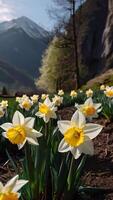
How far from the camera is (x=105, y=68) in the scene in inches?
1690

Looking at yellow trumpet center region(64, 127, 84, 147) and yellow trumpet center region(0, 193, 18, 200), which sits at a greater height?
yellow trumpet center region(64, 127, 84, 147)

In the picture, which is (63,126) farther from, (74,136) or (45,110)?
(45,110)

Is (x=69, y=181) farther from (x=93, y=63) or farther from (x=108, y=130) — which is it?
(x=93, y=63)

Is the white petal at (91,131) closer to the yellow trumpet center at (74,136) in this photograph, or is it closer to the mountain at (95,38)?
the yellow trumpet center at (74,136)

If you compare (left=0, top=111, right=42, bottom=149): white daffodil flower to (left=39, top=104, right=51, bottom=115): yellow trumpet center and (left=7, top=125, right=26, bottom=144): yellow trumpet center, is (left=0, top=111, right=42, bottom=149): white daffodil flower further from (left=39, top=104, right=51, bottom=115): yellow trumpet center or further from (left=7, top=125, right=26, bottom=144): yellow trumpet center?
(left=39, top=104, right=51, bottom=115): yellow trumpet center

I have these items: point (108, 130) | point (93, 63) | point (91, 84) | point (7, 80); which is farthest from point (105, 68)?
point (7, 80)

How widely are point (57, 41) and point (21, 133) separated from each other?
136 ft

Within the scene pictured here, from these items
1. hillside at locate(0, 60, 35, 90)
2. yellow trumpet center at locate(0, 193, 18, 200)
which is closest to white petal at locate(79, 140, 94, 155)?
yellow trumpet center at locate(0, 193, 18, 200)

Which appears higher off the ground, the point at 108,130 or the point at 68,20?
the point at 68,20

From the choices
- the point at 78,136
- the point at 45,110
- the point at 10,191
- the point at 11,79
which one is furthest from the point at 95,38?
the point at 11,79

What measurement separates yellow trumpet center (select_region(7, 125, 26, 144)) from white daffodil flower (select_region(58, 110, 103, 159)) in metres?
0.28

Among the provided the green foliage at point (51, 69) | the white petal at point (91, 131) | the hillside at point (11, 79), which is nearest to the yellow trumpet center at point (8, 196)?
the white petal at point (91, 131)

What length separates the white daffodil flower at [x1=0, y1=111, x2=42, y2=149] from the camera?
2833 mm

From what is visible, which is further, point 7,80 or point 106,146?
point 7,80
